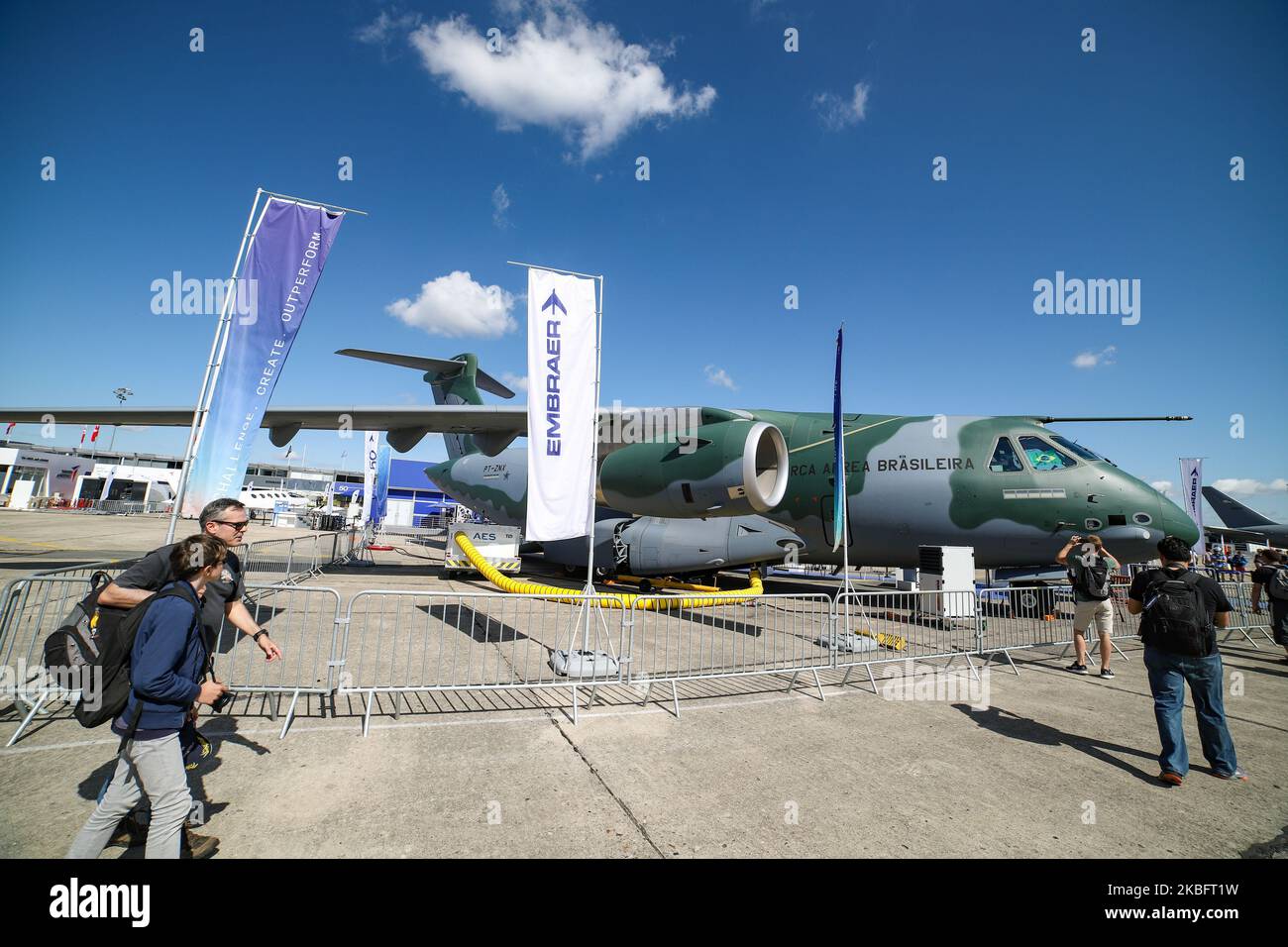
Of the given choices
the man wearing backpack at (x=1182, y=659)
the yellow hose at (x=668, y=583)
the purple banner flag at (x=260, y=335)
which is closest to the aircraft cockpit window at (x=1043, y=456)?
the man wearing backpack at (x=1182, y=659)

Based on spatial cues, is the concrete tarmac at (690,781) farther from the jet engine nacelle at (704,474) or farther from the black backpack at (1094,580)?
the jet engine nacelle at (704,474)

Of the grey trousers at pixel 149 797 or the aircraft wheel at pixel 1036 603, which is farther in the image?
the aircraft wheel at pixel 1036 603

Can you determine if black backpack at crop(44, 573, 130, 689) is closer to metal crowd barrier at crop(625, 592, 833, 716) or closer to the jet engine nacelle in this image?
metal crowd barrier at crop(625, 592, 833, 716)

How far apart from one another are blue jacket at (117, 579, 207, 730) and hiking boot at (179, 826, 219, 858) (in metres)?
0.77

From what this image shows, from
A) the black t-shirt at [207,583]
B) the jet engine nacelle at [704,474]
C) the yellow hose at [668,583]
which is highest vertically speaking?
the jet engine nacelle at [704,474]

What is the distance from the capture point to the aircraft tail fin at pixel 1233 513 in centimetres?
3344

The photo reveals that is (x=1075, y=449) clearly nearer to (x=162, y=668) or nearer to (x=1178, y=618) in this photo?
(x=1178, y=618)

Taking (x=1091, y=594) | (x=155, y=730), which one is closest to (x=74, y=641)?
(x=155, y=730)

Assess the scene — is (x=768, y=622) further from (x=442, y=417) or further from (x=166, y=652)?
(x=166, y=652)

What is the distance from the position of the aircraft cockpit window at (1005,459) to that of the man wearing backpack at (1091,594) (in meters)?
2.66

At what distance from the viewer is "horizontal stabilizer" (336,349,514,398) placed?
12920mm
